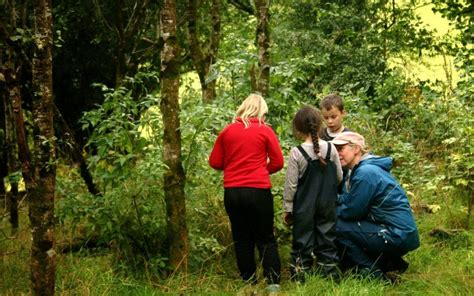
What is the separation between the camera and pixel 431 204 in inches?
301

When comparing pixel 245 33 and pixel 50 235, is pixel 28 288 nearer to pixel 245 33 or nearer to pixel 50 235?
pixel 50 235

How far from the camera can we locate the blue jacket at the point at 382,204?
5.43 meters

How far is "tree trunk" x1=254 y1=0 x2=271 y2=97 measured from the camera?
23.3 feet

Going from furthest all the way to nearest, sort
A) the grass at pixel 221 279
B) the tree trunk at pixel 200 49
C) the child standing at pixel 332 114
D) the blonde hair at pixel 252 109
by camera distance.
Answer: the tree trunk at pixel 200 49
the child standing at pixel 332 114
the blonde hair at pixel 252 109
the grass at pixel 221 279

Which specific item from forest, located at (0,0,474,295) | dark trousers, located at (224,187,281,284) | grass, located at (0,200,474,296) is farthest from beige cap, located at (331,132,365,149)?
grass, located at (0,200,474,296)

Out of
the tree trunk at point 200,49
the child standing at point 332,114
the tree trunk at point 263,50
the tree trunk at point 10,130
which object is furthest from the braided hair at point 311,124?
the tree trunk at point 200,49

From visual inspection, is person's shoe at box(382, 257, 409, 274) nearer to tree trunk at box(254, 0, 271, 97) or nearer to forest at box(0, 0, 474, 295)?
forest at box(0, 0, 474, 295)

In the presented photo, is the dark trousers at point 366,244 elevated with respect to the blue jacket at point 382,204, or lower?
lower

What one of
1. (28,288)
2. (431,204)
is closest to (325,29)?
(431,204)

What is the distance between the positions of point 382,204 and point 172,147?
201cm

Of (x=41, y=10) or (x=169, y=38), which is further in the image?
(x=169, y=38)

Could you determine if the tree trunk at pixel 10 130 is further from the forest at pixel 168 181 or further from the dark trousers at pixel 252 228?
the dark trousers at pixel 252 228

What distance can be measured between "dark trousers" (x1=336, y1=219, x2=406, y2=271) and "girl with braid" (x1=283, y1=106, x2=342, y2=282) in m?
0.12

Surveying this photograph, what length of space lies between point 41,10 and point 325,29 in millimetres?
11229
